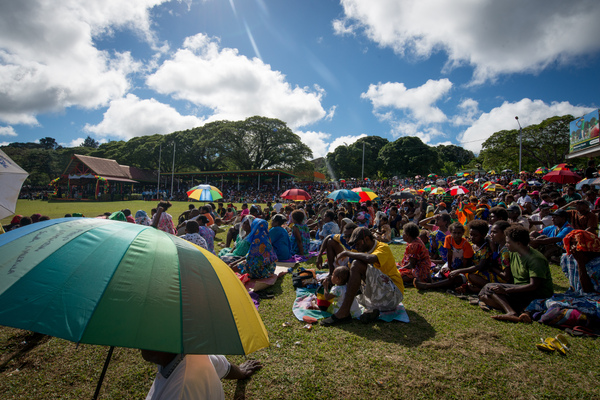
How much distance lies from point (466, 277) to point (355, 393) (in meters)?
3.38

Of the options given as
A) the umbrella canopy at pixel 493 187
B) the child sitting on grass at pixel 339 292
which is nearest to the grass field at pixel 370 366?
the child sitting on grass at pixel 339 292

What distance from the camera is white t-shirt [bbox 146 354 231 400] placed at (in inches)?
60.4

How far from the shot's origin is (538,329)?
3.42m

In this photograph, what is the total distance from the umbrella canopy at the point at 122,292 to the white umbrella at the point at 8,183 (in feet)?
17.1

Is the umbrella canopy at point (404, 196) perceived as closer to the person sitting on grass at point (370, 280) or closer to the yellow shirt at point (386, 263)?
the yellow shirt at point (386, 263)

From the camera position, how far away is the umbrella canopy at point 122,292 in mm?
1234

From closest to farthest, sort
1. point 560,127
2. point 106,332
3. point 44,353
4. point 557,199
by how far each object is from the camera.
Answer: point 106,332 → point 44,353 → point 557,199 → point 560,127

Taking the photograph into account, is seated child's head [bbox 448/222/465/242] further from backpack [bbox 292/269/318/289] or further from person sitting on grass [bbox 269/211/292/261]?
person sitting on grass [bbox 269/211/292/261]

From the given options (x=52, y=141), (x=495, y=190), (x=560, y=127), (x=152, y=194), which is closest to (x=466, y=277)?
(x=495, y=190)

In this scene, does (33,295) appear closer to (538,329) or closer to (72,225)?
(72,225)

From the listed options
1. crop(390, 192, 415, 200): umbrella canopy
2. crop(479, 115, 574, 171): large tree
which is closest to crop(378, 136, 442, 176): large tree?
crop(479, 115, 574, 171): large tree

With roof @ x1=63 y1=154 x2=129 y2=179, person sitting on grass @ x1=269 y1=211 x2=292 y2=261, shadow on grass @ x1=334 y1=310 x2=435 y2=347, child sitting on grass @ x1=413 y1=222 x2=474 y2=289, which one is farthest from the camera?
roof @ x1=63 y1=154 x2=129 y2=179

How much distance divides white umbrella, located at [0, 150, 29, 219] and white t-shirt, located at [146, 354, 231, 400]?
5750 mm

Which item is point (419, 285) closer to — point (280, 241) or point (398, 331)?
point (398, 331)
